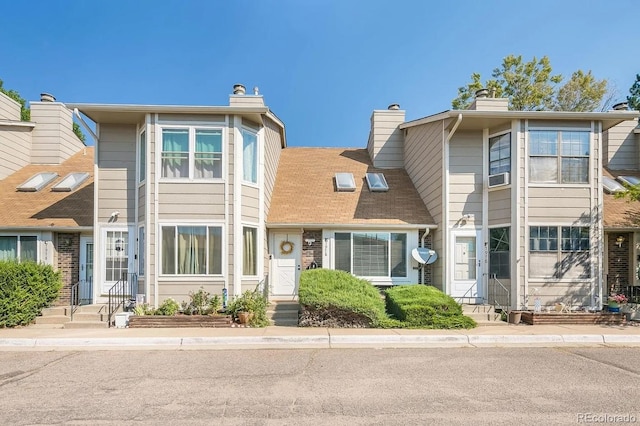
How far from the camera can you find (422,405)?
4844mm

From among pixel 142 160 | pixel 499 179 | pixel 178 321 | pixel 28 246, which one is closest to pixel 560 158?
pixel 499 179

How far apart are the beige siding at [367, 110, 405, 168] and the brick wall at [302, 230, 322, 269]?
15.1ft

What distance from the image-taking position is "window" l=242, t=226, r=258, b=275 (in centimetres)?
1093

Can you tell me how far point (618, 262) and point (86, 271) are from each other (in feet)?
53.2

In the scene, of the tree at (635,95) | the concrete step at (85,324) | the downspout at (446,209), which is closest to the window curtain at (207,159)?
the concrete step at (85,324)

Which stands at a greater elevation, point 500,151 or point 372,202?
point 500,151

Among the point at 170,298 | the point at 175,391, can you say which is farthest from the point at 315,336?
the point at 170,298

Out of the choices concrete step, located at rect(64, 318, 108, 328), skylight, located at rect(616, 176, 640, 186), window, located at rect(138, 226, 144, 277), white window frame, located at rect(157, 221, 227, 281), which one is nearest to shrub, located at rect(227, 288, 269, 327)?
white window frame, located at rect(157, 221, 227, 281)

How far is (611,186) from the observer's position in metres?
13.4

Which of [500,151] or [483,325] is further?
[500,151]

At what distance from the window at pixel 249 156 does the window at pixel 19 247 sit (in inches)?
262

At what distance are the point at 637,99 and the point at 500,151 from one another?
78.7 ft

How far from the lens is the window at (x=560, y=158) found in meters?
11.0

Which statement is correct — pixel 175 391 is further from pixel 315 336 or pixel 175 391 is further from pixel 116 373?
pixel 315 336
